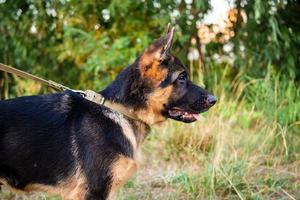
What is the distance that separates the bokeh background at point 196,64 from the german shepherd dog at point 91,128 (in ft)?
5.17

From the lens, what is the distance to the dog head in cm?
424

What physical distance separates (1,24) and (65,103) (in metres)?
5.61

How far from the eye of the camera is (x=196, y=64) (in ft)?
31.0

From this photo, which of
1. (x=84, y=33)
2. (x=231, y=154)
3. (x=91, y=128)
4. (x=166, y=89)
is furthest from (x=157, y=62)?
(x=84, y=33)

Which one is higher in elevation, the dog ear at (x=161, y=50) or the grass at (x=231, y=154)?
the dog ear at (x=161, y=50)

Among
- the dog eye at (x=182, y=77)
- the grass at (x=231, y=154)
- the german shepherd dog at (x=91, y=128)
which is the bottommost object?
the grass at (x=231, y=154)

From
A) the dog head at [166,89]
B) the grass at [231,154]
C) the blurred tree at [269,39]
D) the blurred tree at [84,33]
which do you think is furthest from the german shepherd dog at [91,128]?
the blurred tree at [269,39]

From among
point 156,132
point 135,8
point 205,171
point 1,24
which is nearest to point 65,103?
point 205,171

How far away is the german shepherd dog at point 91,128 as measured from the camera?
398cm

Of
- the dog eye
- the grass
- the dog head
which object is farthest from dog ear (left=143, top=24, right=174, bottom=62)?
the grass

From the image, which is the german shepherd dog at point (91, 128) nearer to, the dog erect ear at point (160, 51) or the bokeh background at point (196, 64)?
the dog erect ear at point (160, 51)

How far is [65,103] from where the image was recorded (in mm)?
4199

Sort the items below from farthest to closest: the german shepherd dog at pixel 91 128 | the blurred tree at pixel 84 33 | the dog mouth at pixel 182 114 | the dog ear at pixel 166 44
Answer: the blurred tree at pixel 84 33 → the dog mouth at pixel 182 114 → the dog ear at pixel 166 44 → the german shepherd dog at pixel 91 128

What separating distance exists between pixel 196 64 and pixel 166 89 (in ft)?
17.3
